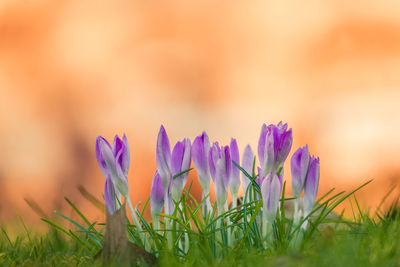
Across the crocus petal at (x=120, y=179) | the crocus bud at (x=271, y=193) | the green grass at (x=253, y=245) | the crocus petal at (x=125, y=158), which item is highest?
the crocus petal at (x=125, y=158)

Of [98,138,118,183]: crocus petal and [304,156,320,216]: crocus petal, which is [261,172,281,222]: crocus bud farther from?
[98,138,118,183]: crocus petal

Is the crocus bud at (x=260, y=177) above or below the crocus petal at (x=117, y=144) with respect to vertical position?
Answer: below

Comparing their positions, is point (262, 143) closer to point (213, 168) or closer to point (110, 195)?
point (213, 168)

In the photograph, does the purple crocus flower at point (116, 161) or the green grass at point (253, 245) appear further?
the purple crocus flower at point (116, 161)

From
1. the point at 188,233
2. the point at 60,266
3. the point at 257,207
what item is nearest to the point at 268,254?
the point at 257,207

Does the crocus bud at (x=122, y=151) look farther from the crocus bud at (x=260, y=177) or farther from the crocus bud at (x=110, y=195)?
the crocus bud at (x=260, y=177)

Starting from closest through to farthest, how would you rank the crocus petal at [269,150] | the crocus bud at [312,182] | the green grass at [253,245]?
1. the green grass at [253,245]
2. the crocus petal at [269,150]
3. the crocus bud at [312,182]

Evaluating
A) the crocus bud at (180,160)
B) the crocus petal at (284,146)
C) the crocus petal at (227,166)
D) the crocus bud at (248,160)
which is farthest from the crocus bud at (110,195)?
the crocus petal at (284,146)

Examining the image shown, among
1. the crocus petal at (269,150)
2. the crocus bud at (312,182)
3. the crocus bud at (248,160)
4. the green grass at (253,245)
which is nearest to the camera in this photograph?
the green grass at (253,245)
